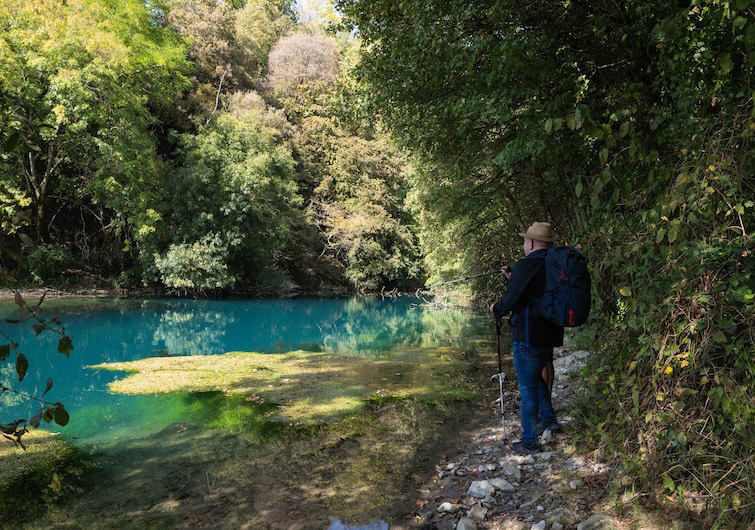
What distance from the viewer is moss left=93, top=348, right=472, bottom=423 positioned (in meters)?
7.00

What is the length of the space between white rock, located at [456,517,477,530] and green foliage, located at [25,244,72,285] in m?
22.3

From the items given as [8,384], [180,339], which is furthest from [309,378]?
[180,339]

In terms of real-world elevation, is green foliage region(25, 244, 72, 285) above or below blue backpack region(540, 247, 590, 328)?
above

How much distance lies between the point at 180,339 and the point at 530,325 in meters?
11.4

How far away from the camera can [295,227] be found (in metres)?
28.7

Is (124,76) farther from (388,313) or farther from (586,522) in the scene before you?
(586,522)

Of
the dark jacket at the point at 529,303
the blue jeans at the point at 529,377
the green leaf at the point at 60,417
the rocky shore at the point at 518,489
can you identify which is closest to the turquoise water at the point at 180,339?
the rocky shore at the point at 518,489

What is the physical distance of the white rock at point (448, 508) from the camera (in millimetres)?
3619

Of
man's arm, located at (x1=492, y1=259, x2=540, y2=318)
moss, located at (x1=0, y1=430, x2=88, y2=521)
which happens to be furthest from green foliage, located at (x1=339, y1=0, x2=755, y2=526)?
moss, located at (x1=0, y1=430, x2=88, y2=521)

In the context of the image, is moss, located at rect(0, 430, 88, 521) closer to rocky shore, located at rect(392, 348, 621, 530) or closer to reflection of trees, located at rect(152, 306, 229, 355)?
rocky shore, located at rect(392, 348, 621, 530)

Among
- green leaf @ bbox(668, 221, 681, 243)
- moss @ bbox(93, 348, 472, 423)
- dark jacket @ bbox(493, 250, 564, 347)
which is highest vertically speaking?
green leaf @ bbox(668, 221, 681, 243)

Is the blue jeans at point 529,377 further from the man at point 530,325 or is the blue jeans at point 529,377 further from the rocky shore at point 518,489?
the rocky shore at point 518,489

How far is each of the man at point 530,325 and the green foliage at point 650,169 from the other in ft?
1.39

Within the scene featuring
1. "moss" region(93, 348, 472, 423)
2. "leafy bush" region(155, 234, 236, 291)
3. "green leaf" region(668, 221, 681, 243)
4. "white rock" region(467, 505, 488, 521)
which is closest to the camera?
"green leaf" region(668, 221, 681, 243)
